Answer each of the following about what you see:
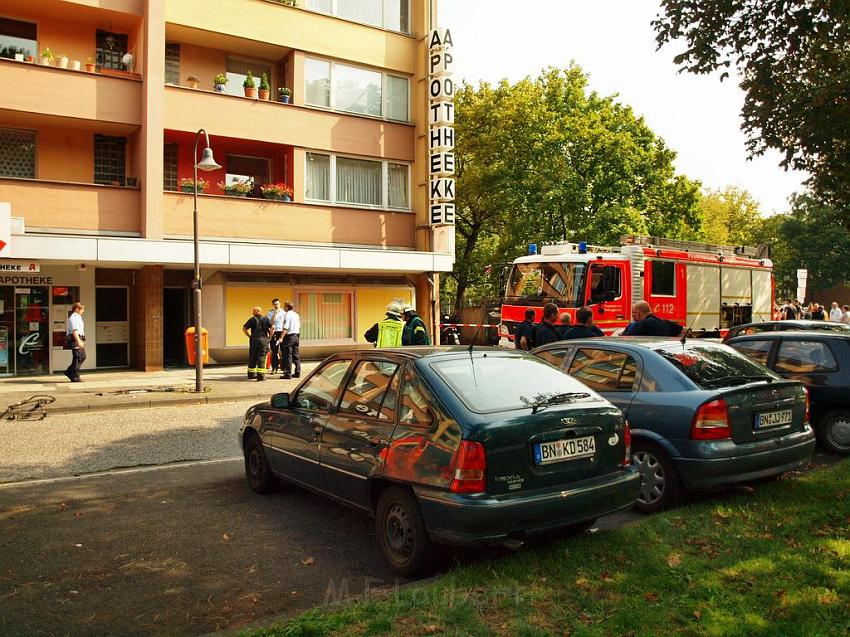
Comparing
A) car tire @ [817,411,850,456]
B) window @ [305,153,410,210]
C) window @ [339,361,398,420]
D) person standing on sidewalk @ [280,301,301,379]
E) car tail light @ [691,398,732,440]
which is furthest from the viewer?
window @ [305,153,410,210]

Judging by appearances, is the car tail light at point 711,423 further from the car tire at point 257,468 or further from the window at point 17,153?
the window at point 17,153

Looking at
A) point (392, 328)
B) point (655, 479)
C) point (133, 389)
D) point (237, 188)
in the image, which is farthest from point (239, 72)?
point (655, 479)

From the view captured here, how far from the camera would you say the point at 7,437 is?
10633 millimetres

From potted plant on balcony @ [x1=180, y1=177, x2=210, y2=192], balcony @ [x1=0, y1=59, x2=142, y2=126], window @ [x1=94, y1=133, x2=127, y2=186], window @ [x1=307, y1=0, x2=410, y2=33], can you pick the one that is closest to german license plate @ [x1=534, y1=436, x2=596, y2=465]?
potted plant on balcony @ [x1=180, y1=177, x2=210, y2=192]

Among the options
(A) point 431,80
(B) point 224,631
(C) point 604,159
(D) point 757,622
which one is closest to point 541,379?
(D) point 757,622

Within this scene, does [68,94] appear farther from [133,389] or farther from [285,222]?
[133,389]

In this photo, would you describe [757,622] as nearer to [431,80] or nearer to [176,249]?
[176,249]

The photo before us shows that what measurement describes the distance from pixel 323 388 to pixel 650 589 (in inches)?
121

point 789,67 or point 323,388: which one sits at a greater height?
point 789,67

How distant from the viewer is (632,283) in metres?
18.3

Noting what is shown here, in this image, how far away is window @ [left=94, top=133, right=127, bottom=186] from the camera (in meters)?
20.1

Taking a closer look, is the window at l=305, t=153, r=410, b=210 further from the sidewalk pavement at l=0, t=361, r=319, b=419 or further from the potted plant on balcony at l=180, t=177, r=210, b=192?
the sidewalk pavement at l=0, t=361, r=319, b=419

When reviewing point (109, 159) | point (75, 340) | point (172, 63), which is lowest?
point (75, 340)

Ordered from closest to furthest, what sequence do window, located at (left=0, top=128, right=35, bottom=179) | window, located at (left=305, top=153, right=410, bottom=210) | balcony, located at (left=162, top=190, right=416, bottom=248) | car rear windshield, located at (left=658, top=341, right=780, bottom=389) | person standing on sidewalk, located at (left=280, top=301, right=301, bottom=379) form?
car rear windshield, located at (left=658, top=341, right=780, bottom=389) < person standing on sidewalk, located at (left=280, top=301, right=301, bottom=379) < window, located at (left=0, top=128, right=35, bottom=179) < balcony, located at (left=162, top=190, right=416, bottom=248) < window, located at (left=305, top=153, right=410, bottom=210)
